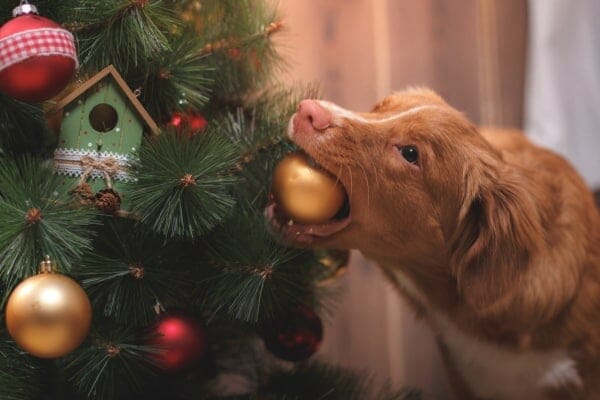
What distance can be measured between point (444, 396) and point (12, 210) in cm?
158

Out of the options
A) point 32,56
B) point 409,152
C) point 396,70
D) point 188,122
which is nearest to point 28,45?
point 32,56

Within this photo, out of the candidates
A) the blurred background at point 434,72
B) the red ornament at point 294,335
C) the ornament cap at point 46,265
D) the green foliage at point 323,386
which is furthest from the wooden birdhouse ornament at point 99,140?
the blurred background at point 434,72

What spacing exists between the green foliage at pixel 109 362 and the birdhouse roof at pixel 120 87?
35 centimetres

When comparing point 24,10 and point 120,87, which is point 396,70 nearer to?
point 120,87

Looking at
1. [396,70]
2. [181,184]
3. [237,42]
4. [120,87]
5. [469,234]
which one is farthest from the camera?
[396,70]

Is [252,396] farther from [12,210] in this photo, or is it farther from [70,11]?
[70,11]

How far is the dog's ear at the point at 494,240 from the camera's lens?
1311mm

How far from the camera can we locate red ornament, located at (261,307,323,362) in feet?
4.66

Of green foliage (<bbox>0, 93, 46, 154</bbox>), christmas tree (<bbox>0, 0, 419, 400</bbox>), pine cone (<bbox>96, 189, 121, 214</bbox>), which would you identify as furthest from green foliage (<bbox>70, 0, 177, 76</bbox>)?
pine cone (<bbox>96, 189, 121, 214</bbox>)

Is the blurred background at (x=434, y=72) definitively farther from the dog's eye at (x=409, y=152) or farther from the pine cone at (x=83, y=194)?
the pine cone at (x=83, y=194)

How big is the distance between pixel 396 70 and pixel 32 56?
144 cm

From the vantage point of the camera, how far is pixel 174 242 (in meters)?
1.28

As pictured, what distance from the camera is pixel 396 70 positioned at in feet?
7.40

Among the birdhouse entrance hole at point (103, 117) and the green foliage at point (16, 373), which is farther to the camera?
the birdhouse entrance hole at point (103, 117)
